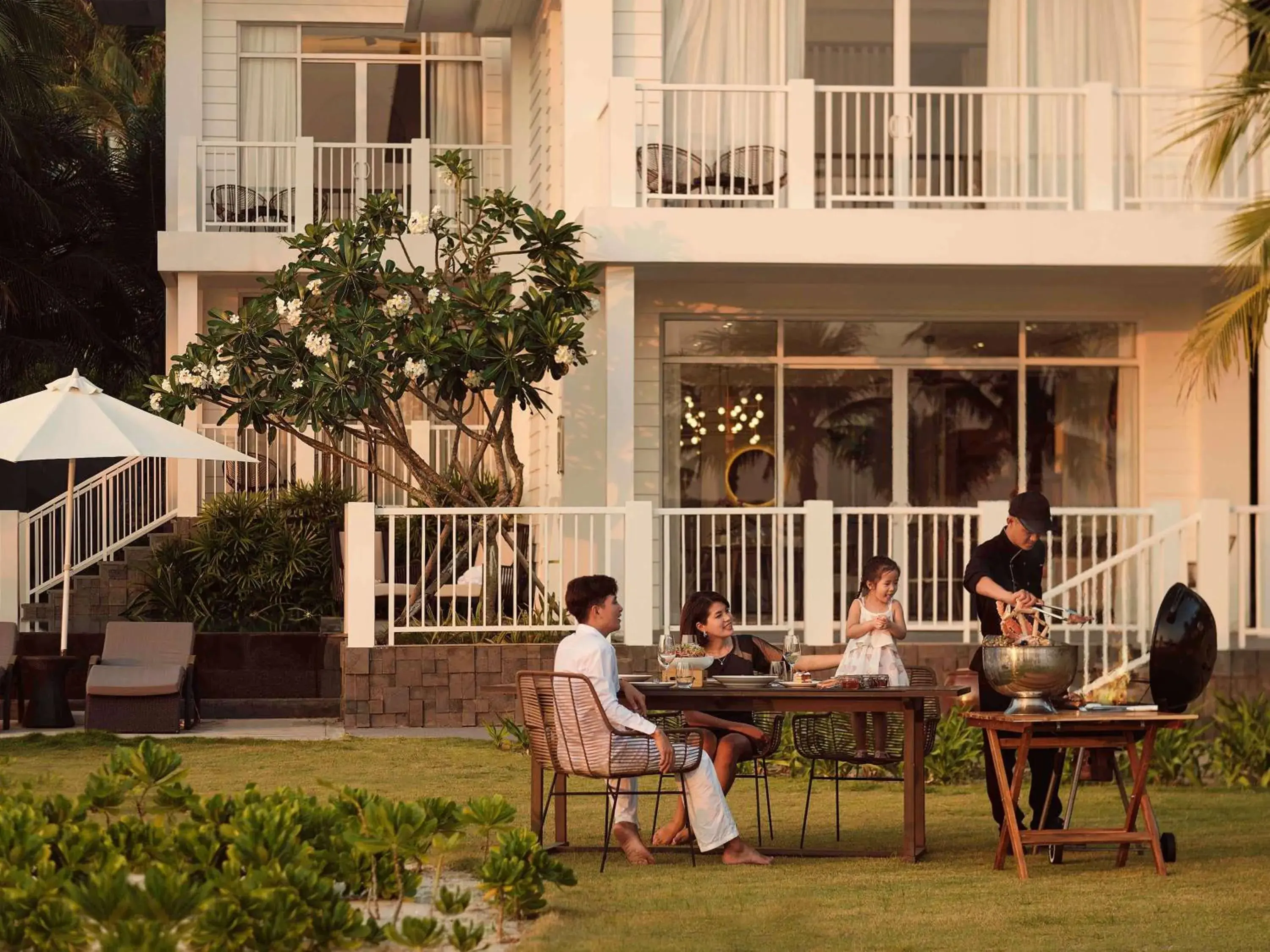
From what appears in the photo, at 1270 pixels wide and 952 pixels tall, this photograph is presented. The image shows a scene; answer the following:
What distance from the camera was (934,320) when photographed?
16.9m

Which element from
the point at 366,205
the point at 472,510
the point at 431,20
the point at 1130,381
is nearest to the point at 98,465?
the point at 431,20

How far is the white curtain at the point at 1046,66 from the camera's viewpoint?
16.1 metres

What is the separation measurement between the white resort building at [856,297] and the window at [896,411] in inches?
1.0

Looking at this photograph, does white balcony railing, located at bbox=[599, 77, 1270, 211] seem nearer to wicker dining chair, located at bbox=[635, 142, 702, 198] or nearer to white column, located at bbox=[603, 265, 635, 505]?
wicker dining chair, located at bbox=[635, 142, 702, 198]

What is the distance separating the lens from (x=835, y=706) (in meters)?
8.47

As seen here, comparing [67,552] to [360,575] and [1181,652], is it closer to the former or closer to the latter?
[360,575]

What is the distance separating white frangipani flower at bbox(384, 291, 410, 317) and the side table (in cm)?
350

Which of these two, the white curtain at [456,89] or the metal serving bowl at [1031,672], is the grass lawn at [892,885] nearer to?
the metal serving bowl at [1031,672]

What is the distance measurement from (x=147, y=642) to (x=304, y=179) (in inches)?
216

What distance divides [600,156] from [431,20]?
4.43 meters

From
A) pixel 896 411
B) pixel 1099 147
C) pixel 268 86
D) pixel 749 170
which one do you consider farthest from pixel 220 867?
pixel 268 86

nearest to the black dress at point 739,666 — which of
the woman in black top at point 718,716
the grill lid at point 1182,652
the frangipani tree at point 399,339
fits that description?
the woman in black top at point 718,716

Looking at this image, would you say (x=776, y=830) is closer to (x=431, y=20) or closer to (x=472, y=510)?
(x=472, y=510)

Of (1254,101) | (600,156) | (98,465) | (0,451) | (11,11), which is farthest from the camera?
(98,465)
